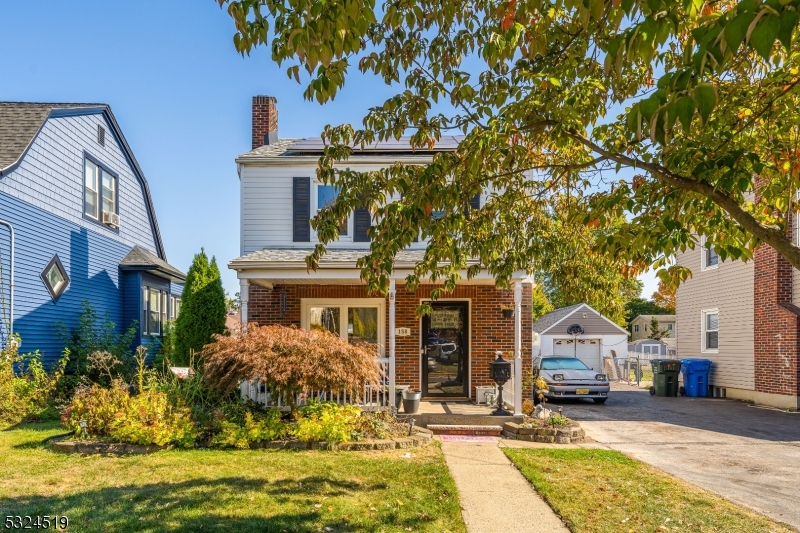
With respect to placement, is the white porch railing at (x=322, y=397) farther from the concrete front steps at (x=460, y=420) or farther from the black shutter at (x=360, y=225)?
the black shutter at (x=360, y=225)

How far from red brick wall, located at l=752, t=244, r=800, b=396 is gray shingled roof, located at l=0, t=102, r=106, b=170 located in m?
18.3

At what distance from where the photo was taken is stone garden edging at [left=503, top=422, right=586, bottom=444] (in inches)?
389

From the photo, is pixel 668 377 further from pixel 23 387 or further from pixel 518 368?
pixel 23 387

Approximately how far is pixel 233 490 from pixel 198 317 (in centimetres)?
857

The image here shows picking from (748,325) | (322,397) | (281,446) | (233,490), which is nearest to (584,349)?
(748,325)

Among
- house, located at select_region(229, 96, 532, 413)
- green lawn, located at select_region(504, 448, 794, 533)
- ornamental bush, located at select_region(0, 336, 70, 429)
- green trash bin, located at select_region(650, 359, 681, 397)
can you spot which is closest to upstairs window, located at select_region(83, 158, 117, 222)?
ornamental bush, located at select_region(0, 336, 70, 429)

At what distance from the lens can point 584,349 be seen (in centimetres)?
2978

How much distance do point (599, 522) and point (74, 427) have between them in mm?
7300

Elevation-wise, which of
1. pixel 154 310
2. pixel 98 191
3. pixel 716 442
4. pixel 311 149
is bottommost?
pixel 716 442

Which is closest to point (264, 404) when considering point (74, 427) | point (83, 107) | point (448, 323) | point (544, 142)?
point (74, 427)

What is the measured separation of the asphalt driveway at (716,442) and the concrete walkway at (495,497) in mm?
2240

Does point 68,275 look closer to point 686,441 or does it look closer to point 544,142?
point 544,142

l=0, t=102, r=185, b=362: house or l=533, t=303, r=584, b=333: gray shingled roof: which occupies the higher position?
l=0, t=102, r=185, b=362: house

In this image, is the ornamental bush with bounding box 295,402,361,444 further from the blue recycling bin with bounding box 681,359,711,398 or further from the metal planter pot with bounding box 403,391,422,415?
the blue recycling bin with bounding box 681,359,711,398
